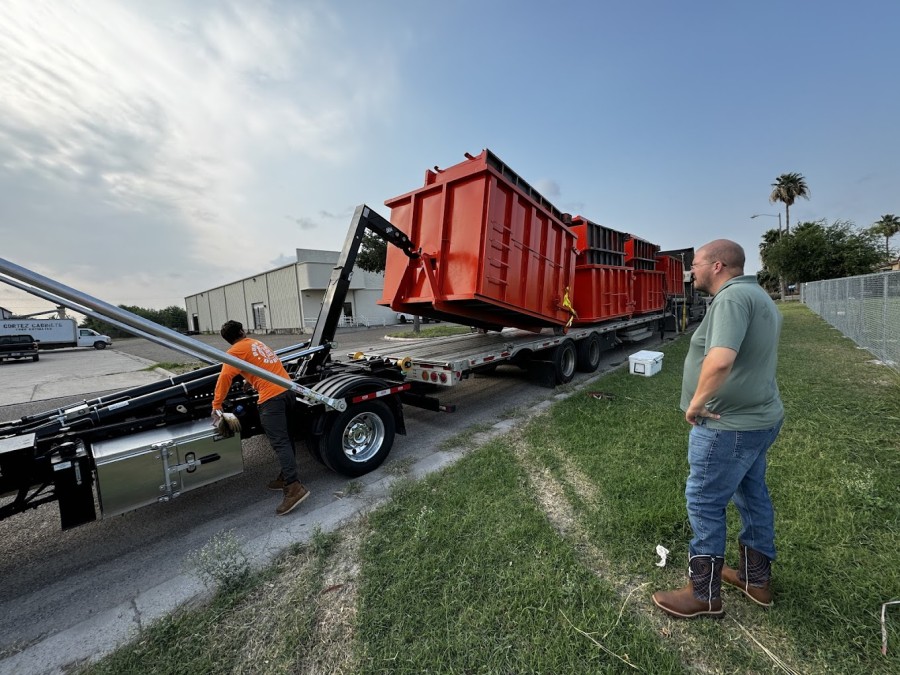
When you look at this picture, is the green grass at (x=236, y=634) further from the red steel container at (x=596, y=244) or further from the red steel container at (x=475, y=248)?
the red steel container at (x=596, y=244)

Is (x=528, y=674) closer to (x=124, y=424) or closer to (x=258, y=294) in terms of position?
(x=124, y=424)

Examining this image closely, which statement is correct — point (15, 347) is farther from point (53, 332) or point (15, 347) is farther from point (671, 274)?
point (671, 274)

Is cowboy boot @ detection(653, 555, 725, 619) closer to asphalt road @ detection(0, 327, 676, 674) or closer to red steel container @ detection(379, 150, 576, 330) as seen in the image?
asphalt road @ detection(0, 327, 676, 674)

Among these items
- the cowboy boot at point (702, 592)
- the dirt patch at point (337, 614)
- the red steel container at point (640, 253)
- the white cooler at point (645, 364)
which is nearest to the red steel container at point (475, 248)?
the white cooler at point (645, 364)

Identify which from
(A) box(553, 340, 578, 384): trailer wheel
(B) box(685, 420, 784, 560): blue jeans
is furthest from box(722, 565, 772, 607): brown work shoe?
(A) box(553, 340, 578, 384): trailer wheel

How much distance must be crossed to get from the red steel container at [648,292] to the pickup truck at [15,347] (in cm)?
2758

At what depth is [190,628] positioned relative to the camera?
2.19 metres

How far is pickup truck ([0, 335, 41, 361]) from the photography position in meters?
18.6

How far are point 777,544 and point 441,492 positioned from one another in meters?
2.50

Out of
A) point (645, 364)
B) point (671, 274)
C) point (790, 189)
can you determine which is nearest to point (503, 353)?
point (645, 364)

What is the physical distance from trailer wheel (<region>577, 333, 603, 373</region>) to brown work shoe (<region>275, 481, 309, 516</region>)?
6832 mm

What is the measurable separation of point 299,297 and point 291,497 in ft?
103

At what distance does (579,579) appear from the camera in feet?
7.86

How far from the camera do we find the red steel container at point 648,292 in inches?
458
